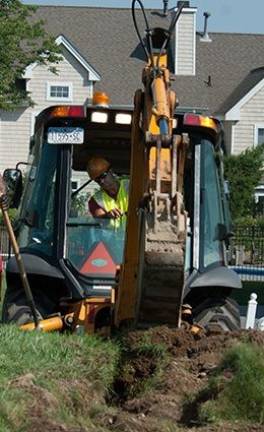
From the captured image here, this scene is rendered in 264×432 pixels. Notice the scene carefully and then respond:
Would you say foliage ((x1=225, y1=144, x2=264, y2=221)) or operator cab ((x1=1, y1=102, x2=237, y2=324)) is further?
foliage ((x1=225, y1=144, x2=264, y2=221))

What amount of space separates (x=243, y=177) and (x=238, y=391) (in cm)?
3412

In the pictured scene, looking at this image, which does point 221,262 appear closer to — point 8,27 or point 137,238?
point 137,238

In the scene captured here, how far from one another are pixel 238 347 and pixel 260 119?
3771 centimetres

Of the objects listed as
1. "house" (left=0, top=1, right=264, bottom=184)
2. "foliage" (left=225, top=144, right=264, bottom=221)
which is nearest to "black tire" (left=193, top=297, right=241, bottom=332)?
"foliage" (left=225, top=144, right=264, bottom=221)

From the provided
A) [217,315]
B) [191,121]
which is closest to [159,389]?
[217,315]

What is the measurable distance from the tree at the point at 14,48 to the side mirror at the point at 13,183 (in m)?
22.3

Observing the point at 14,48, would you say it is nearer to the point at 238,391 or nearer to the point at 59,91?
the point at 59,91

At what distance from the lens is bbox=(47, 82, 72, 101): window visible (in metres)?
44.0

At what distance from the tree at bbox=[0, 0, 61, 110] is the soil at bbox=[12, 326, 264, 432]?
2471 centimetres

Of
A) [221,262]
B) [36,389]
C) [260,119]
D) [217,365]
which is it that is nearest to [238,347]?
[217,365]

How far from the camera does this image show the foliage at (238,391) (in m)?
6.51

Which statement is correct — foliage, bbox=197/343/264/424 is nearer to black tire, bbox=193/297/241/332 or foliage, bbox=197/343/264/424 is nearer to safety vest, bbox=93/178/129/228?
black tire, bbox=193/297/241/332

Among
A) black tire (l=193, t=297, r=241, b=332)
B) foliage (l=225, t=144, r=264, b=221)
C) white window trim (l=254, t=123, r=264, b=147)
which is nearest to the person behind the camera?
black tire (l=193, t=297, r=241, b=332)

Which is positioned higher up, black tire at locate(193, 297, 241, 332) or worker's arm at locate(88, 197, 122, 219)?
worker's arm at locate(88, 197, 122, 219)
